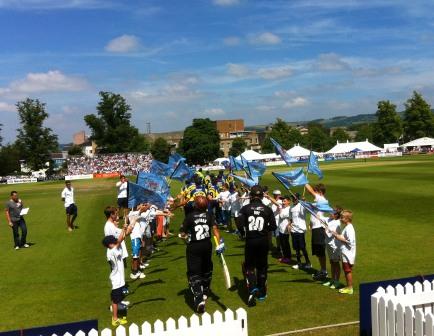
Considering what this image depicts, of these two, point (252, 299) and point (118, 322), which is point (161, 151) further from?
point (118, 322)

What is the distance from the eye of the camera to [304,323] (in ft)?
26.8

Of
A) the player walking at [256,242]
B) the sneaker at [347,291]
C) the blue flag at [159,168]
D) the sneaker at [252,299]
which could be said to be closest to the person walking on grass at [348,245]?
the sneaker at [347,291]

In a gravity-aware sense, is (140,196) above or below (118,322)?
above

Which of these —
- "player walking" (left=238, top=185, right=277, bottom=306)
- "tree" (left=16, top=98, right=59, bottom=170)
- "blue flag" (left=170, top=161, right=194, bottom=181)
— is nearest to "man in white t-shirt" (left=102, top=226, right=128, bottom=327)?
"player walking" (left=238, top=185, right=277, bottom=306)

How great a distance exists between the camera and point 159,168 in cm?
2000

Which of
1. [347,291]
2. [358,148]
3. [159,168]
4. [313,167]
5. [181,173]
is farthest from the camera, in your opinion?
[358,148]

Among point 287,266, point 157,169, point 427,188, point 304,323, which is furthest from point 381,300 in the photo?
point 427,188

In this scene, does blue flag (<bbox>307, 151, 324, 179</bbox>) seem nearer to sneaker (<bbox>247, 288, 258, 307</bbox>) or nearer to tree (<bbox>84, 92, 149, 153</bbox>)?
sneaker (<bbox>247, 288, 258, 307</bbox>)

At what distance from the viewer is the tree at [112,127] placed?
10888 centimetres

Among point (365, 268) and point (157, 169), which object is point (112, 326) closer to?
point (365, 268)

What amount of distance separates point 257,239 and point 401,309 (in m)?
3.90

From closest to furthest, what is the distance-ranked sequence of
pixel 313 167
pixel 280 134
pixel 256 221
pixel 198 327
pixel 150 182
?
pixel 198 327
pixel 256 221
pixel 313 167
pixel 150 182
pixel 280 134

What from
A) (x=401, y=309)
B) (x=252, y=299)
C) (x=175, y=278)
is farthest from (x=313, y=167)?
(x=401, y=309)

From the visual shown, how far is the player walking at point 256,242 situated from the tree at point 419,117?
96.2 metres
